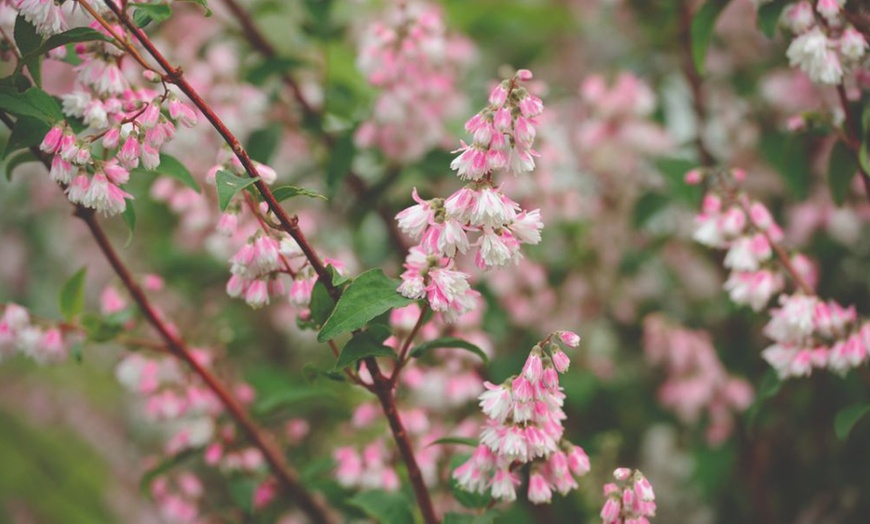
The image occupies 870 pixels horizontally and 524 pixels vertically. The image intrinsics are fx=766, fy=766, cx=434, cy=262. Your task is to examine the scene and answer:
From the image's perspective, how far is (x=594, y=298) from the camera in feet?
6.42

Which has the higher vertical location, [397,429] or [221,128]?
[221,128]

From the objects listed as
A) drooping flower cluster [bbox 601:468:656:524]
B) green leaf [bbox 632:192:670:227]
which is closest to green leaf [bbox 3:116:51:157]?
drooping flower cluster [bbox 601:468:656:524]

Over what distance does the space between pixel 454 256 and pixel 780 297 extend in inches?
21.4

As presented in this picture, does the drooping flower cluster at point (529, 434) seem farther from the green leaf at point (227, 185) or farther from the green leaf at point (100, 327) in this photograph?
the green leaf at point (100, 327)

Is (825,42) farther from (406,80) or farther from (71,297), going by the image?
(71,297)

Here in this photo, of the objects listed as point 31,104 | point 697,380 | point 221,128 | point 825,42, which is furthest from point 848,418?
point 31,104

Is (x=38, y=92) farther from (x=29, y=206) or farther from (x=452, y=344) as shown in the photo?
(x=29, y=206)

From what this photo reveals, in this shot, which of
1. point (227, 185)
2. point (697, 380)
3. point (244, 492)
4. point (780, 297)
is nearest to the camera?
point (227, 185)

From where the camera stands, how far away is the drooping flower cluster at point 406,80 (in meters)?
1.50

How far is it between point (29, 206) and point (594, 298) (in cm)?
197

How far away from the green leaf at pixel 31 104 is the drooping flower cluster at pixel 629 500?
75 cm

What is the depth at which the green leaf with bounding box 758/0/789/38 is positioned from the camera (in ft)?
3.61

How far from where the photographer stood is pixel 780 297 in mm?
1094

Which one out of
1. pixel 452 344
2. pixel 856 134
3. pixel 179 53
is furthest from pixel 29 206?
pixel 856 134
